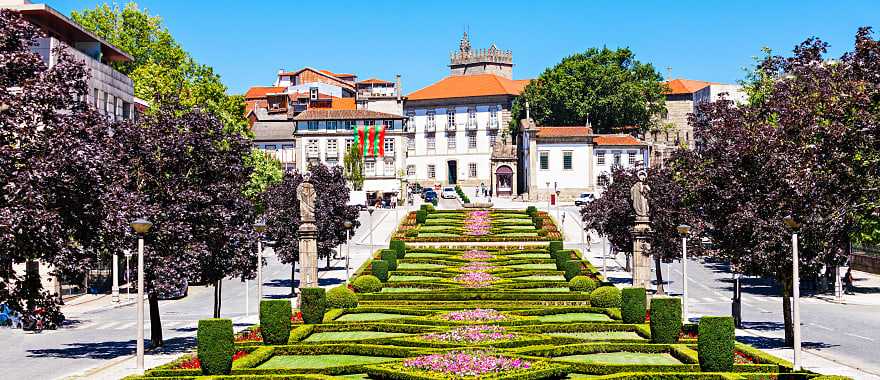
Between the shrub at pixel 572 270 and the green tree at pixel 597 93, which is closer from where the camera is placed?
the shrub at pixel 572 270

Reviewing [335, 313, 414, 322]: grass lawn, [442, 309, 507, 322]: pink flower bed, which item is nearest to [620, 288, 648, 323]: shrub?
[442, 309, 507, 322]: pink flower bed

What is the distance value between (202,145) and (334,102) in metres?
116

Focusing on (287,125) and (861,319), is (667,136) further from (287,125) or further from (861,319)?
(861,319)

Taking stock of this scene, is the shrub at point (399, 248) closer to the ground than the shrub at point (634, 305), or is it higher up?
higher up

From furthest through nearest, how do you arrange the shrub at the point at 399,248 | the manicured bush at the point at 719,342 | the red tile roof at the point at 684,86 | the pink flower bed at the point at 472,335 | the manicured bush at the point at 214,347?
the red tile roof at the point at 684,86
the shrub at the point at 399,248
the pink flower bed at the point at 472,335
the manicured bush at the point at 214,347
the manicured bush at the point at 719,342

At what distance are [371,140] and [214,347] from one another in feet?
347

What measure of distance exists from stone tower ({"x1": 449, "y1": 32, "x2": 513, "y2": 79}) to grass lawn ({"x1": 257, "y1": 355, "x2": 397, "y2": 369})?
160 metres

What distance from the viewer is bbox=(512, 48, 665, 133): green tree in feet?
434

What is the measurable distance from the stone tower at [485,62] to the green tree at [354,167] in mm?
65230

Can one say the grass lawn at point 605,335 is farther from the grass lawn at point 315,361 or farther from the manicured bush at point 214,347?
the manicured bush at point 214,347

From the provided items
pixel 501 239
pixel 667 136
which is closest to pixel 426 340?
pixel 501 239

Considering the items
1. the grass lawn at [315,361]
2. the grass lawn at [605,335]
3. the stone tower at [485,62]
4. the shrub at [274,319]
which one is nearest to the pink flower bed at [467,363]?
the grass lawn at [315,361]

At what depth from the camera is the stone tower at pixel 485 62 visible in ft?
635

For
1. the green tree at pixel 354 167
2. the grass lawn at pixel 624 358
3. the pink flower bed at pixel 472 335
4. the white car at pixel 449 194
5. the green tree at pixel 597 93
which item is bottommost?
the grass lawn at pixel 624 358
